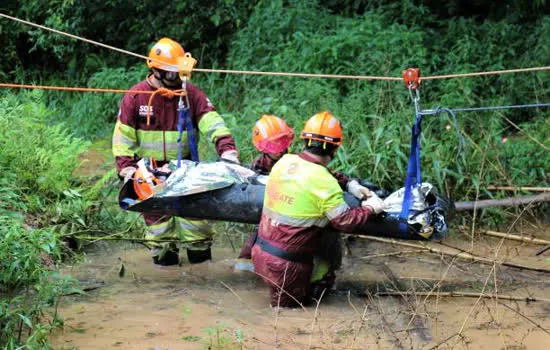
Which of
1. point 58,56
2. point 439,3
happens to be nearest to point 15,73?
point 58,56

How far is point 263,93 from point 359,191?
456 centimetres

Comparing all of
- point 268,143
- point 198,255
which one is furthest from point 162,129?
point 198,255

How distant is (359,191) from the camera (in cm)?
588

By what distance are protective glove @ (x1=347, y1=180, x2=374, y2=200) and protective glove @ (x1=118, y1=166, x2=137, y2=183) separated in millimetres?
1626

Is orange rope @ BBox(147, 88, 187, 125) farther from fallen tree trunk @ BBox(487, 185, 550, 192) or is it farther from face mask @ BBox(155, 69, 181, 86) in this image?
fallen tree trunk @ BBox(487, 185, 550, 192)

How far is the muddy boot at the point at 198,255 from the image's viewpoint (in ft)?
Answer: 22.7

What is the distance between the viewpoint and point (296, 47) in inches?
417

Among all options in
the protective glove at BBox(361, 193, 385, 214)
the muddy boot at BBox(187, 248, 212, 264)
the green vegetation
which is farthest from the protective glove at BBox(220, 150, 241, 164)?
the protective glove at BBox(361, 193, 385, 214)

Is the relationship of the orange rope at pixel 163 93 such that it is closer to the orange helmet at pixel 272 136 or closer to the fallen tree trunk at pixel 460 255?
the orange helmet at pixel 272 136

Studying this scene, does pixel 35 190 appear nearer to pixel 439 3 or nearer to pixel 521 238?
pixel 521 238

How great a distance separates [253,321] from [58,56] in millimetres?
8322

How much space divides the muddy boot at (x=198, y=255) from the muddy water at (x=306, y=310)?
2.3 inches

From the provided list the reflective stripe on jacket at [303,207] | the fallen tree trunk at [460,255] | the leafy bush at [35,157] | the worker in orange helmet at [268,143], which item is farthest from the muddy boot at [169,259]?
the fallen tree trunk at [460,255]

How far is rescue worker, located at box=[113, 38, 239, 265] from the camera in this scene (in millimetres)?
6539
